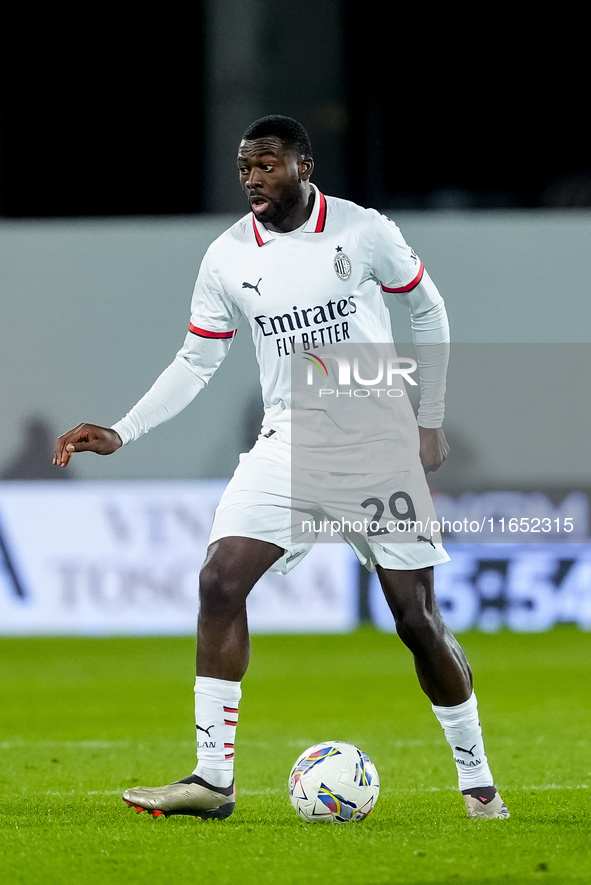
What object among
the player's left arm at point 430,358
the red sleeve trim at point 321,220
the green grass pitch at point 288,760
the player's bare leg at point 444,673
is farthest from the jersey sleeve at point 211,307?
the green grass pitch at point 288,760

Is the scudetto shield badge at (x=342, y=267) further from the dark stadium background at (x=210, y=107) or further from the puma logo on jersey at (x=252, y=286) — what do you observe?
the dark stadium background at (x=210, y=107)

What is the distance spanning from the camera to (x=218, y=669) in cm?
383

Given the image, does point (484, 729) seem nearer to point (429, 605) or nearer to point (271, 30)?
point (429, 605)

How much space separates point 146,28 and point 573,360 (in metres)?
8.45

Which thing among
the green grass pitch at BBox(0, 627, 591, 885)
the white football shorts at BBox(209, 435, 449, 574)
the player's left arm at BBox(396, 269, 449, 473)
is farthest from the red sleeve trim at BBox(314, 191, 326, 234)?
the green grass pitch at BBox(0, 627, 591, 885)

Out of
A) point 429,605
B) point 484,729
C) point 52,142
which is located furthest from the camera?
point 52,142

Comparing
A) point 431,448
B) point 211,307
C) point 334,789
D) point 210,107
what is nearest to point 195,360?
point 211,307

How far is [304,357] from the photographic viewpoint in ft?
13.2

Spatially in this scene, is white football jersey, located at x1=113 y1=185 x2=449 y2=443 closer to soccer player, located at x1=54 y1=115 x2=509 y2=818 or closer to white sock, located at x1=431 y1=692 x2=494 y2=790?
soccer player, located at x1=54 y1=115 x2=509 y2=818

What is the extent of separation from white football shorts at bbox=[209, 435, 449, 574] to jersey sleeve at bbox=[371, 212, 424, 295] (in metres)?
0.60

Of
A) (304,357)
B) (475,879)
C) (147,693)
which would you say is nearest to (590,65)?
(147,693)

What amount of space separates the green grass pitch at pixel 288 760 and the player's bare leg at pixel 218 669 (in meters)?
0.08

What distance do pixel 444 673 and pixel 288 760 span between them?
186 centimetres

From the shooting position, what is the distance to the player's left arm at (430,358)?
163 inches
